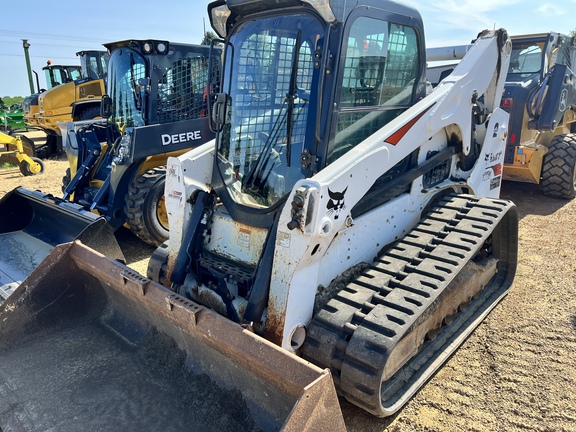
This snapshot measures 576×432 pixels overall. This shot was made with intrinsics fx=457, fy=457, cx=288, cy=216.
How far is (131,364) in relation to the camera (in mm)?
2777

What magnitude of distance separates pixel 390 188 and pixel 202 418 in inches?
75.5

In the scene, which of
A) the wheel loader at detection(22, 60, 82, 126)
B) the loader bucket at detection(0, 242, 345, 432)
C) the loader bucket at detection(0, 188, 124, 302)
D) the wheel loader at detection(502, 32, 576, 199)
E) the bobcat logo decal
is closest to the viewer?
the loader bucket at detection(0, 242, 345, 432)

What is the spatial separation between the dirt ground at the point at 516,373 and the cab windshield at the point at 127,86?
184 inches

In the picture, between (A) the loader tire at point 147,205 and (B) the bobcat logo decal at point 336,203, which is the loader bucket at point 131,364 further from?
(A) the loader tire at point 147,205

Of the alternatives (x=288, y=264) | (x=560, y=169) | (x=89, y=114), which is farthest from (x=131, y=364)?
(x=89, y=114)

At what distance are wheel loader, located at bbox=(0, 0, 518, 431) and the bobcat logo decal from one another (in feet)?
0.04

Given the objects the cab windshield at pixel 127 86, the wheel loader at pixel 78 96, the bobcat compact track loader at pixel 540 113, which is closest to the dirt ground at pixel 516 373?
the bobcat compact track loader at pixel 540 113

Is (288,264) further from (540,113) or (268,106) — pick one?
(540,113)

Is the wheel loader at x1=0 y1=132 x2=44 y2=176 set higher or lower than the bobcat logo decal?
lower

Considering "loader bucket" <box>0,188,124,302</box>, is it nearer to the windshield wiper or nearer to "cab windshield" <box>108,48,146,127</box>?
"cab windshield" <box>108,48,146,127</box>

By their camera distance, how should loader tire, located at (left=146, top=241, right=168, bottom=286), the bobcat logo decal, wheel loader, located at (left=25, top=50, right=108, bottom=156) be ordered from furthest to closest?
wheel loader, located at (left=25, top=50, right=108, bottom=156), loader tire, located at (left=146, top=241, right=168, bottom=286), the bobcat logo decal

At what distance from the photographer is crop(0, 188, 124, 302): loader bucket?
4.03 metres

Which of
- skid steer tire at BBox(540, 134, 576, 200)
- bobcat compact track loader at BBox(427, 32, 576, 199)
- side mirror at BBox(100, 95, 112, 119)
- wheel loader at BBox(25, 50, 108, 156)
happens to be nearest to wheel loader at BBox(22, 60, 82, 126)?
wheel loader at BBox(25, 50, 108, 156)

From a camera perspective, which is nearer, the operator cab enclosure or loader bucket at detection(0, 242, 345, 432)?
loader bucket at detection(0, 242, 345, 432)
